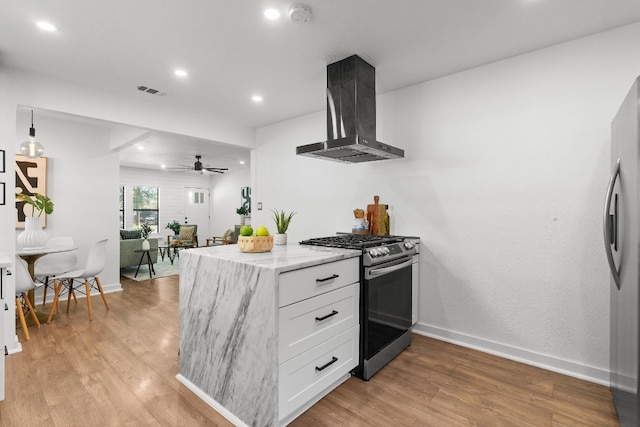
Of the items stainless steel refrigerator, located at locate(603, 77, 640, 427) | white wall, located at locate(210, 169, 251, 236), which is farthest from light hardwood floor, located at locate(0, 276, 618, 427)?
white wall, located at locate(210, 169, 251, 236)

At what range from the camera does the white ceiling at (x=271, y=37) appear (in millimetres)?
1975

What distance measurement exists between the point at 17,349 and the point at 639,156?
14.5 feet

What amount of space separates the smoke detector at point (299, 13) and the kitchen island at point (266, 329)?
153cm

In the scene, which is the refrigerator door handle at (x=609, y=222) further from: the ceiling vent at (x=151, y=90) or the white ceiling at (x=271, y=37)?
the ceiling vent at (x=151, y=90)

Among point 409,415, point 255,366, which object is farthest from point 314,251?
point 409,415

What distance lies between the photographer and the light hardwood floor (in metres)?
1.82

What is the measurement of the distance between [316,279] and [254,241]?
1.76 feet

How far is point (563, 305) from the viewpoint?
94.1 inches

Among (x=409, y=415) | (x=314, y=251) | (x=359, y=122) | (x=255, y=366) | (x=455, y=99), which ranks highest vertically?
(x=455, y=99)

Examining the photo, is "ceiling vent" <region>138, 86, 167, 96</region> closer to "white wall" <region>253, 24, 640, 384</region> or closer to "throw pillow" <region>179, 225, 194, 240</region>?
"white wall" <region>253, 24, 640, 384</region>

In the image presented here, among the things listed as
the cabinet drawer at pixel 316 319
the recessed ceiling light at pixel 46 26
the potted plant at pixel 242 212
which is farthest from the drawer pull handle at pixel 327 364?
the potted plant at pixel 242 212

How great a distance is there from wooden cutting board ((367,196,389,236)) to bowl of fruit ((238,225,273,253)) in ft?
4.84

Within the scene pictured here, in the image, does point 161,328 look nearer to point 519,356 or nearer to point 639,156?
point 519,356

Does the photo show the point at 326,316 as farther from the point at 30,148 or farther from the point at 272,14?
the point at 30,148
